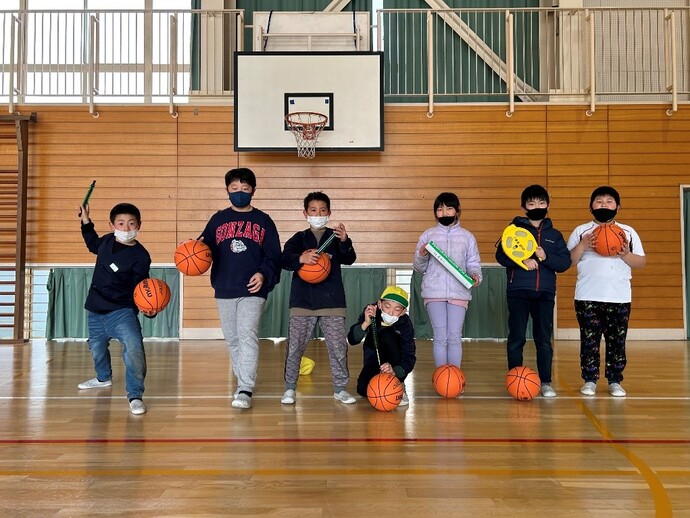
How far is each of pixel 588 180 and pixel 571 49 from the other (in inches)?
80.7

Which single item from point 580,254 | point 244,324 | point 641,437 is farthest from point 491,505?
point 580,254

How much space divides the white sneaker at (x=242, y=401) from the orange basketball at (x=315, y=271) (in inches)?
35.7

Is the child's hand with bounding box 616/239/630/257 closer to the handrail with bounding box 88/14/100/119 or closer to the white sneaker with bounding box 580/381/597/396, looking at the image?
the white sneaker with bounding box 580/381/597/396

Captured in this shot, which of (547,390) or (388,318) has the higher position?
(388,318)

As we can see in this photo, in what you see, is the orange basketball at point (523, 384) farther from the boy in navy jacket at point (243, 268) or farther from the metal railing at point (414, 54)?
the metal railing at point (414, 54)

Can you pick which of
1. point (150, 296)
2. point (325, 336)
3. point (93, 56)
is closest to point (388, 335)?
point (325, 336)

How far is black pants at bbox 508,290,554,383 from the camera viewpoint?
475 cm

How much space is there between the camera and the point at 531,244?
4582 millimetres

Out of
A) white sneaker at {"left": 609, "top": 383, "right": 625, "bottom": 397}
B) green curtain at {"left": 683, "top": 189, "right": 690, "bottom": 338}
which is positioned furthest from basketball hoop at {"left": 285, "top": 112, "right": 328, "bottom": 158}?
green curtain at {"left": 683, "top": 189, "right": 690, "bottom": 338}

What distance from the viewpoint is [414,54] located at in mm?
9930

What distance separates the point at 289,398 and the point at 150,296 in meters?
1.20

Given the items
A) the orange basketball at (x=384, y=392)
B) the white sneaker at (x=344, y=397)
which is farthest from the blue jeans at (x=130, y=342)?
the orange basketball at (x=384, y=392)

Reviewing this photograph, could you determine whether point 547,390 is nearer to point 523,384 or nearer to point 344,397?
point 523,384

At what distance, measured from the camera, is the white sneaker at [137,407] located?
4180mm
